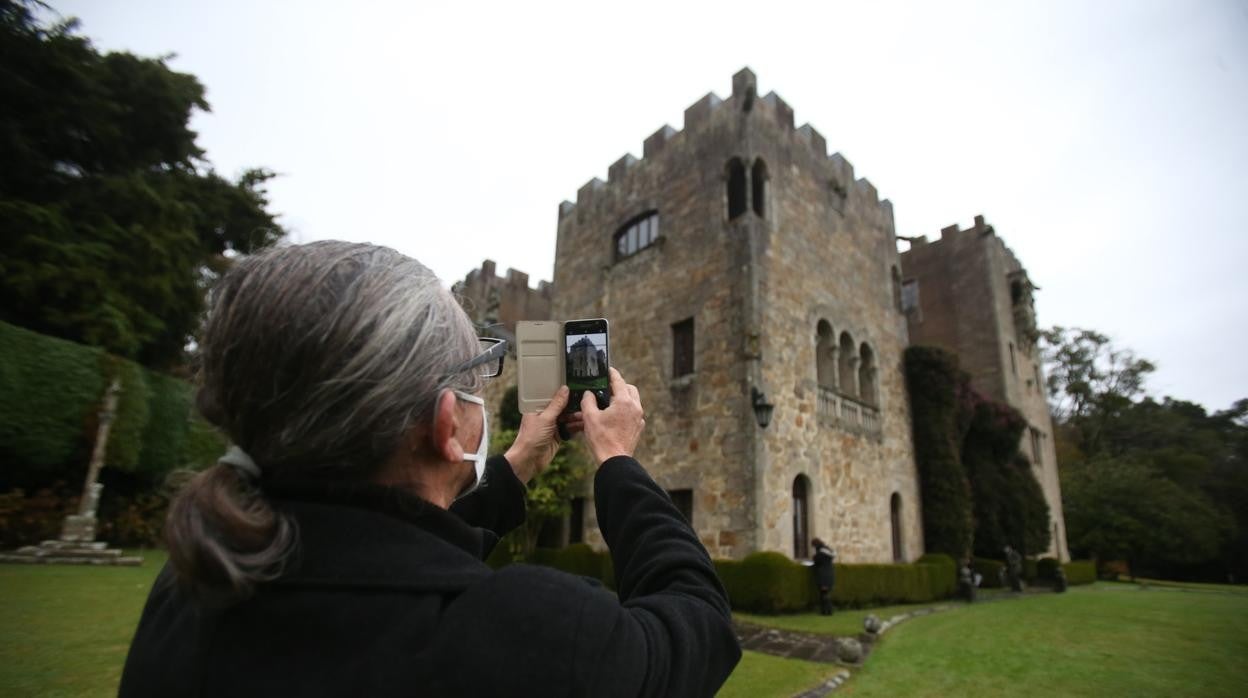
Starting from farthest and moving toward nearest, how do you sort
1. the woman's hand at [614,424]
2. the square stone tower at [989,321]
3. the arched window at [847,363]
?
the square stone tower at [989,321] < the arched window at [847,363] < the woman's hand at [614,424]

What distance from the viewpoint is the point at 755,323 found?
40.0ft

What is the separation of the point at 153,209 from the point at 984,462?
24.2 metres

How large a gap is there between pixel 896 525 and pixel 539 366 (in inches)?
622

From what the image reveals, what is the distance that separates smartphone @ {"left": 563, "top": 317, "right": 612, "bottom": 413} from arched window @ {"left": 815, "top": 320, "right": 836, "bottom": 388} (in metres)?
13.3

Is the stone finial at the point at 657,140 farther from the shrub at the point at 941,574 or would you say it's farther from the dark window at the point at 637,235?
the shrub at the point at 941,574

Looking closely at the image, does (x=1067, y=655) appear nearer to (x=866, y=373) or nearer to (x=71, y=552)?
(x=866, y=373)

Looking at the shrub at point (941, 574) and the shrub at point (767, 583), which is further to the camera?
the shrub at point (941, 574)

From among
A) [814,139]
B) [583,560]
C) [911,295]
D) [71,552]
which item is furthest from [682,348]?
[911,295]

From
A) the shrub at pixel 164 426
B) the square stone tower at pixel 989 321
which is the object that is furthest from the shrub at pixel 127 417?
the square stone tower at pixel 989 321

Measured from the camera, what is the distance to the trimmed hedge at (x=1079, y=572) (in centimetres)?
1994

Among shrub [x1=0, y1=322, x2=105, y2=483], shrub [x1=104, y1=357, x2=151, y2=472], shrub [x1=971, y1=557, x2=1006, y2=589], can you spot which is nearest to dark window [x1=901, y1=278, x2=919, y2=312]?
shrub [x1=971, y1=557, x2=1006, y2=589]

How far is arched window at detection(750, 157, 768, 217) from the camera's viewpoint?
531 inches

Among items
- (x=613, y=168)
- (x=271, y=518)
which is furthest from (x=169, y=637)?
(x=613, y=168)

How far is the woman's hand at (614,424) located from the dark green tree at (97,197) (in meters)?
11.6
